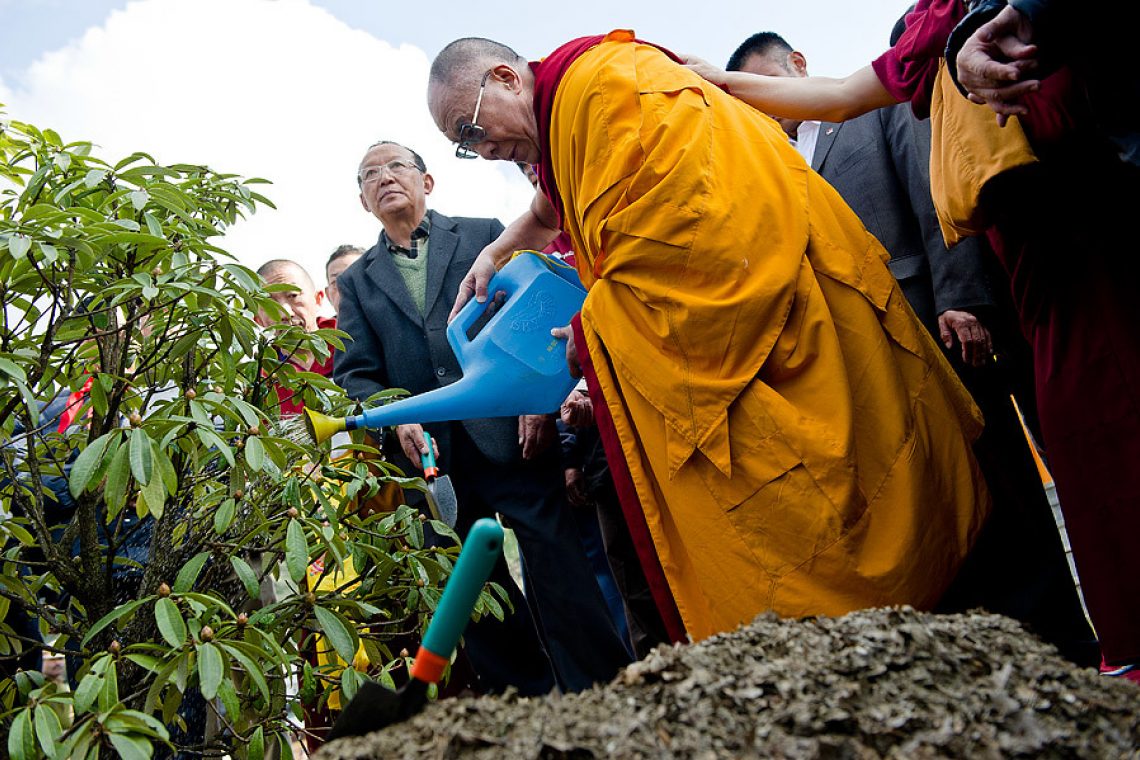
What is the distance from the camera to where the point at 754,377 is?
207 cm

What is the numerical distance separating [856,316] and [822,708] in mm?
1483

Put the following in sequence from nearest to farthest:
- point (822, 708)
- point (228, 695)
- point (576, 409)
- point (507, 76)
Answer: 1. point (822, 708)
2. point (228, 695)
3. point (507, 76)
4. point (576, 409)

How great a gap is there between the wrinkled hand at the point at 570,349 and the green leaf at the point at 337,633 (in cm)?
86

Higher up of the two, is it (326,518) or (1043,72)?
(1043,72)

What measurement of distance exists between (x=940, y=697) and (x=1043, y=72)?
1.21 metres

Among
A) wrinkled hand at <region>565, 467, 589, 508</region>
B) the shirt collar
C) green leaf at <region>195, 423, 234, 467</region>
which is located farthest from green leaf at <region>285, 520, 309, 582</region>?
the shirt collar

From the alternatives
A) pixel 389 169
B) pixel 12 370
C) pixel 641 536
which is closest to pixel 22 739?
pixel 12 370

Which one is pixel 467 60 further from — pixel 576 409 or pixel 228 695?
pixel 228 695

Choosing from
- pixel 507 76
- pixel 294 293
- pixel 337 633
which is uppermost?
pixel 507 76

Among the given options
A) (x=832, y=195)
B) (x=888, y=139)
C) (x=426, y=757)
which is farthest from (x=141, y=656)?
(x=888, y=139)

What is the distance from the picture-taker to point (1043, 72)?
162cm

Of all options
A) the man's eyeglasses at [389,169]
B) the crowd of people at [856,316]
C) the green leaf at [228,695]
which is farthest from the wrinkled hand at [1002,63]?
the man's eyeglasses at [389,169]

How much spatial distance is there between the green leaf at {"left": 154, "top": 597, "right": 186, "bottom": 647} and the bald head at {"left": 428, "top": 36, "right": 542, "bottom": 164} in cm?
161

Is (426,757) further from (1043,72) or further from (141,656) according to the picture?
(1043,72)
